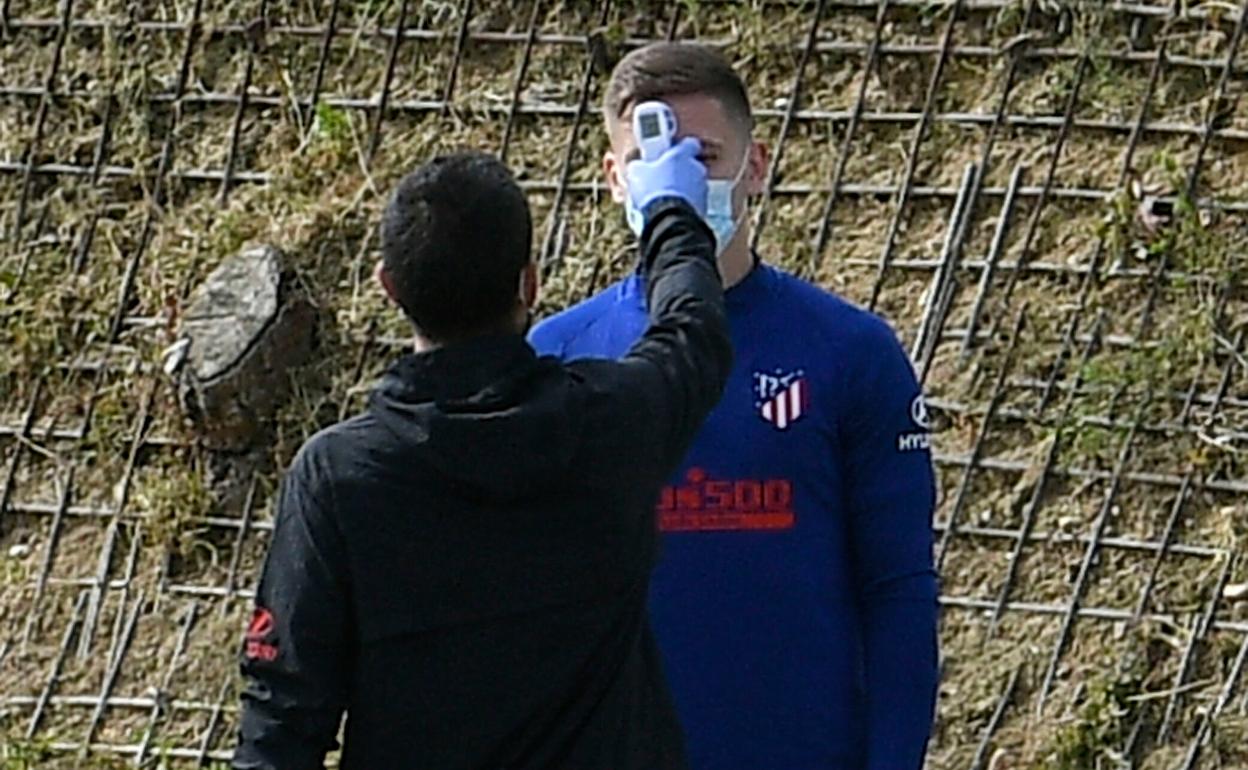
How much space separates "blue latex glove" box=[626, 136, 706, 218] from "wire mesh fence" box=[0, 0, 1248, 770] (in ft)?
7.21

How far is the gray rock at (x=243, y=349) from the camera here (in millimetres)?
5371

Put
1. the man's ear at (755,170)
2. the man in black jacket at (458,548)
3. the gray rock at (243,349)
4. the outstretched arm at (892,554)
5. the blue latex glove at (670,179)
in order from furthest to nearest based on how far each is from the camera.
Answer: the gray rock at (243,349) < the man's ear at (755,170) < the outstretched arm at (892,554) < the blue latex glove at (670,179) < the man in black jacket at (458,548)

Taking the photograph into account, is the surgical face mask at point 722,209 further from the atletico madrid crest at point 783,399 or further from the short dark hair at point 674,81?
the atletico madrid crest at point 783,399

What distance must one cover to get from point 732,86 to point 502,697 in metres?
0.97

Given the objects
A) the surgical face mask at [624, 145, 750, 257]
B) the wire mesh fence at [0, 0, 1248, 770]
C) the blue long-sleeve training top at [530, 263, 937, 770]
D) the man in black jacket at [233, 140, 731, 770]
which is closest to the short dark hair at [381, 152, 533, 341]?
the man in black jacket at [233, 140, 731, 770]

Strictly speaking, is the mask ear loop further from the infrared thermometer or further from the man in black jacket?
the man in black jacket

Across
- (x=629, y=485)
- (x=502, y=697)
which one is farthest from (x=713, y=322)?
(x=502, y=697)

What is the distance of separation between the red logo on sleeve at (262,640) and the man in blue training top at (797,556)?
0.63 meters

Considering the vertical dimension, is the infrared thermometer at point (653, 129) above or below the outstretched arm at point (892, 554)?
above

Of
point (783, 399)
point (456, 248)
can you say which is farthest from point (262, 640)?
point (783, 399)

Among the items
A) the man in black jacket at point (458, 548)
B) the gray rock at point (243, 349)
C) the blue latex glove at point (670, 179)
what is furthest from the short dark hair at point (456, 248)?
the gray rock at point (243, 349)

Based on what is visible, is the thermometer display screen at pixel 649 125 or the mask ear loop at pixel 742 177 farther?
the mask ear loop at pixel 742 177

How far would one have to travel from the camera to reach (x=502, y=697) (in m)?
2.39

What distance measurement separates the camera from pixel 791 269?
5.32 meters
